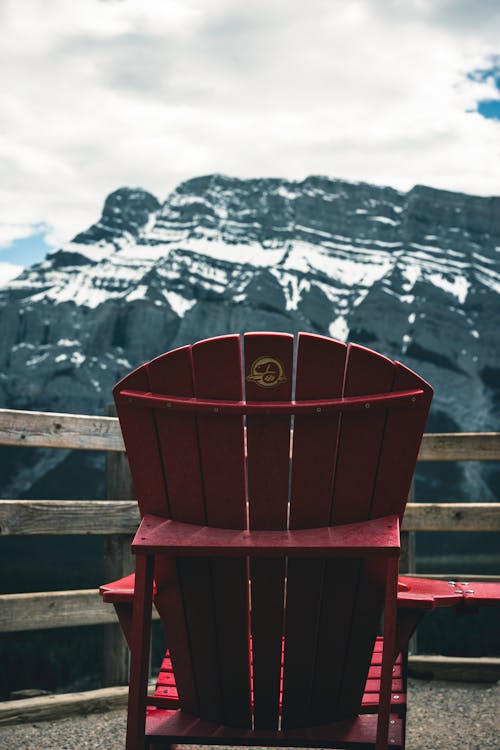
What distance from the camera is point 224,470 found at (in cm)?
196

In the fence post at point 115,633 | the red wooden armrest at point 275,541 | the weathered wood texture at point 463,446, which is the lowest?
the fence post at point 115,633

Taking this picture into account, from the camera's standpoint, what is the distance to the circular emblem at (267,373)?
1898 millimetres

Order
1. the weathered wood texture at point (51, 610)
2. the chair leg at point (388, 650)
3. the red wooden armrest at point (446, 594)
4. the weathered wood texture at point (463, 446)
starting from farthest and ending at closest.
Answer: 1. the weathered wood texture at point (463, 446)
2. the weathered wood texture at point (51, 610)
3. the red wooden armrest at point (446, 594)
4. the chair leg at point (388, 650)

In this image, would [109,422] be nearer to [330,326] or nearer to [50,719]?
[50,719]

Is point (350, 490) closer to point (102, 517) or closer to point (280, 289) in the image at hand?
point (102, 517)

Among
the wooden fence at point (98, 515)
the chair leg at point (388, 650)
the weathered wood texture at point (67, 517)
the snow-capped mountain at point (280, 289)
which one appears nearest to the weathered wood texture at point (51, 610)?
the wooden fence at point (98, 515)

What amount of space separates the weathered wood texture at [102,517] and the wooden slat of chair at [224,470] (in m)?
1.63

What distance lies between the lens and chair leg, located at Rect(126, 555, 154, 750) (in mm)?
1897

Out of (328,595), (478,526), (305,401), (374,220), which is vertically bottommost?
(478,526)

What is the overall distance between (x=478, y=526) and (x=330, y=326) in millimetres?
57124

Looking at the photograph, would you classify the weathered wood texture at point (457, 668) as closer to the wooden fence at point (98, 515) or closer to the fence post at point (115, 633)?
the wooden fence at point (98, 515)

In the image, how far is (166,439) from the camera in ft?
6.47

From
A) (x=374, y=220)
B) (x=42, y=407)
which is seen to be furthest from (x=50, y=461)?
(x=374, y=220)

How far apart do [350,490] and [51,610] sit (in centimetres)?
220
